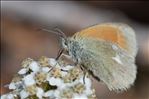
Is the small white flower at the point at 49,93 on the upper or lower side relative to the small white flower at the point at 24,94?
upper

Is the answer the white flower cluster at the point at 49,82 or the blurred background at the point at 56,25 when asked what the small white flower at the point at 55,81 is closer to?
the white flower cluster at the point at 49,82

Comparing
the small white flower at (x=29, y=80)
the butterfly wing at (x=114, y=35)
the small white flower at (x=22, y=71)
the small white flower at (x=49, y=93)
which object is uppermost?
the butterfly wing at (x=114, y=35)

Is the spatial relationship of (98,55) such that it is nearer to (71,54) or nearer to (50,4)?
(71,54)

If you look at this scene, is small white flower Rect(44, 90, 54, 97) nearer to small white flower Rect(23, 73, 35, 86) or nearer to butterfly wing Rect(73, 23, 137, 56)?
small white flower Rect(23, 73, 35, 86)

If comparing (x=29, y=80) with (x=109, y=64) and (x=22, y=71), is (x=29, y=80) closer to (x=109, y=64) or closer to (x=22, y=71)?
(x=22, y=71)

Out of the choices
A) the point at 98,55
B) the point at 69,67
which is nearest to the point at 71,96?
the point at 69,67

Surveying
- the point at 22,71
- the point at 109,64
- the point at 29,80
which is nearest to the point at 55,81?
the point at 29,80

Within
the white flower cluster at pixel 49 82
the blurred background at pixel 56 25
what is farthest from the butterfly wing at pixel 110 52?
the blurred background at pixel 56 25

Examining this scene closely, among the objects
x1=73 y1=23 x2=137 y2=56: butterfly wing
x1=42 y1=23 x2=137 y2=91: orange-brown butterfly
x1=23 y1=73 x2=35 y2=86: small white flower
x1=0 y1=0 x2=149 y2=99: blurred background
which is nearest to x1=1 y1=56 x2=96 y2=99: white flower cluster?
x1=23 y1=73 x2=35 y2=86: small white flower
